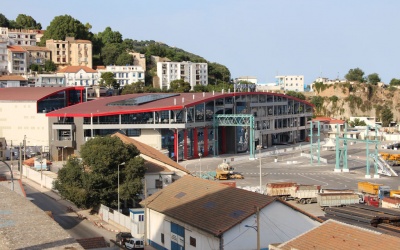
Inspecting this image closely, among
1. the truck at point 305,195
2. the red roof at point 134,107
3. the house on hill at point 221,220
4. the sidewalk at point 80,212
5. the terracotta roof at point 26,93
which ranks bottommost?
the sidewalk at point 80,212

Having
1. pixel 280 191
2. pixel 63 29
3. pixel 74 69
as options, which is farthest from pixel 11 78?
pixel 280 191

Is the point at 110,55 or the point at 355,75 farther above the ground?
the point at 110,55

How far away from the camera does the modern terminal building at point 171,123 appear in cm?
8700

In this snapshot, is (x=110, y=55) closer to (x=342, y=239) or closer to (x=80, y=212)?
(x=80, y=212)

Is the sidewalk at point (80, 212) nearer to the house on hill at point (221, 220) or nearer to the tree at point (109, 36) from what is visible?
the house on hill at point (221, 220)

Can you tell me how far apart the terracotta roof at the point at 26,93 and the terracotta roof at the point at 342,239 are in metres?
74.4

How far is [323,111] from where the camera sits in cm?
16388

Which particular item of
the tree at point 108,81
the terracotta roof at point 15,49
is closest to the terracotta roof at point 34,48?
the terracotta roof at point 15,49

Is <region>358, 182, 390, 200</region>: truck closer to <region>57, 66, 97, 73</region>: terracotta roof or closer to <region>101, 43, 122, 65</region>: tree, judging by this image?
<region>57, 66, 97, 73</region>: terracotta roof

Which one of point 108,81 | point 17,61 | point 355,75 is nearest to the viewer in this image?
point 108,81

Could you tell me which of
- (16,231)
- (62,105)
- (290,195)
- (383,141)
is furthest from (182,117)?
(16,231)

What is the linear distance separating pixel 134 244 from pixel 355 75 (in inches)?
6007

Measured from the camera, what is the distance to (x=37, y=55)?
149 metres

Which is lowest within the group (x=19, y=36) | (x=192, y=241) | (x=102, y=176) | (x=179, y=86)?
(x=192, y=241)
